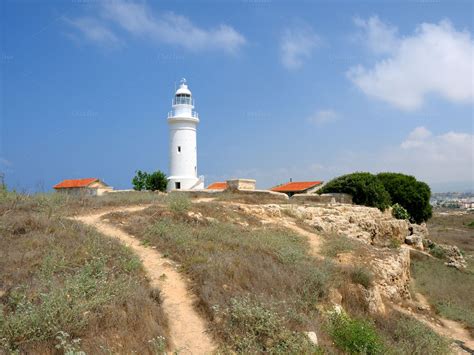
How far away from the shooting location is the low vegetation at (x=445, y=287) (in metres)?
11.2

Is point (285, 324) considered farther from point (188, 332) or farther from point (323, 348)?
point (188, 332)

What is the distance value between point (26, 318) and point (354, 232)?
14708 mm

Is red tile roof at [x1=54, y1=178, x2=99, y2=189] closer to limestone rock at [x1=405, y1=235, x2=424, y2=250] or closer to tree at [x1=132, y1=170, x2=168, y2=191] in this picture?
tree at [x1=132, y1=170, x2=168, y2=191]

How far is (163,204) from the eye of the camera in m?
14.2

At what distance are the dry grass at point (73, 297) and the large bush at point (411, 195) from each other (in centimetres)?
3017

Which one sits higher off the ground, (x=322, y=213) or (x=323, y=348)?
(x=322, y=213)

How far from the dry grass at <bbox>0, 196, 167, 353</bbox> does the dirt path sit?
11.0 inches

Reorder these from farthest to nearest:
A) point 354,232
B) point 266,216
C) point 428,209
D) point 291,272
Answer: point 428,209, point 354,232, point 266,216, point 291,272

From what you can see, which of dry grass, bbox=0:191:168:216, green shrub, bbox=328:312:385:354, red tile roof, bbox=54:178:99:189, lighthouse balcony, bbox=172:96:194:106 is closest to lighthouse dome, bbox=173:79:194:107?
lighthouse balcony, bbox=172:96:194:106

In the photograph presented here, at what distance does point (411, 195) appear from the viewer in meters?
33.3

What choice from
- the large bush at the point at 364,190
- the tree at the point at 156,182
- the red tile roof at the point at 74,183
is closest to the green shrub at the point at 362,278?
the large bush at the point at 364,190

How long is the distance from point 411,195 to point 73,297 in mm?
32900

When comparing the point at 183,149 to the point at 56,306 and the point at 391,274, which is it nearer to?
the point at 391,274

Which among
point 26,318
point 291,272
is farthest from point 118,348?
point 291,272
